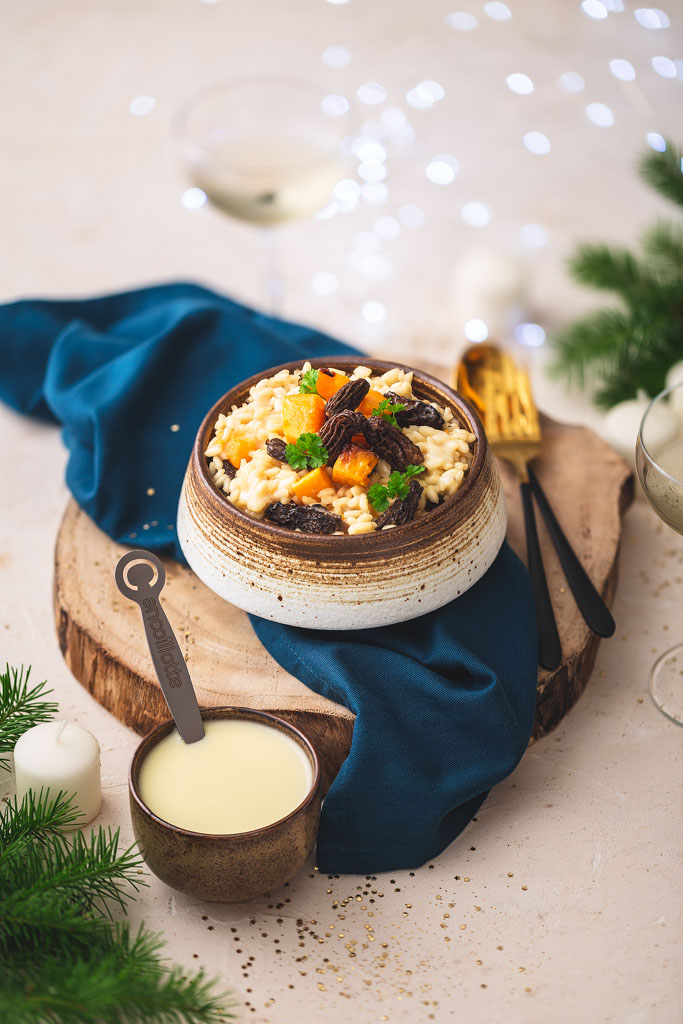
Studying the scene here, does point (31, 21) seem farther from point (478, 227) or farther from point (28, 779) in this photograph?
point (28, 779)

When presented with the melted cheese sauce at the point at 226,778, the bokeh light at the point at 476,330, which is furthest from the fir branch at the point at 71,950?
→ the bokeh light at the point at 476,330

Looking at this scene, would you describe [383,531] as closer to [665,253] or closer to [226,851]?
[226,851]

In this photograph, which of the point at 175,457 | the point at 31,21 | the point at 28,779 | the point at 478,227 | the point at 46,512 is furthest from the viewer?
the point at 31,21

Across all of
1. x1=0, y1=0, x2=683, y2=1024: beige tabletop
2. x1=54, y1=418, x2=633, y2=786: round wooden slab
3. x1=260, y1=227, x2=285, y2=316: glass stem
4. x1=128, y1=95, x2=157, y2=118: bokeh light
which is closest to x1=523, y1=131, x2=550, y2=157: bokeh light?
x1=0, y1=0, x2=683, y2=1024: beige tabletop

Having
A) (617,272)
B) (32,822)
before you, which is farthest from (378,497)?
(617,272)

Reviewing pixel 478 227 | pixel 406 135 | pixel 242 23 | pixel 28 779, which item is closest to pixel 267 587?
pixel 28 779

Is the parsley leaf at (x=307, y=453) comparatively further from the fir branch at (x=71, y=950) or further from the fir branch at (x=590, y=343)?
the fir branch at (x=590, y=343)

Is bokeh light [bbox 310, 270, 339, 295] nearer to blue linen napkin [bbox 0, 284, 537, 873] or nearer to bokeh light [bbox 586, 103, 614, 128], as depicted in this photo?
blue linen napkin [bbox 0, 284, 537, 873]
